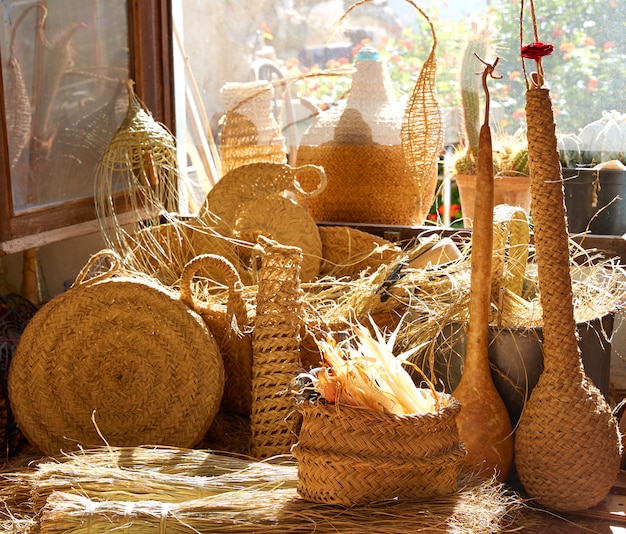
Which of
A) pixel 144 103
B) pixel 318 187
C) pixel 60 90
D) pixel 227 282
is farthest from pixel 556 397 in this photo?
pixel 144 103

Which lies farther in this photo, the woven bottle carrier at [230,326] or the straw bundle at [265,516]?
the woven bottle carrier at [230,326]

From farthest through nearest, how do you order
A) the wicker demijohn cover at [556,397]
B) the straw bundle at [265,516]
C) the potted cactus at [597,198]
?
1. the potted cactus at [597,198]
2. the wicker demijohn cover at [556,397]
3. the straw bundle at [265,516]

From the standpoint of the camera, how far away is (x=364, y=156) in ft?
11.0

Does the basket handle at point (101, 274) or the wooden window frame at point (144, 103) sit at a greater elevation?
the wooden window frame at point (144, 103)

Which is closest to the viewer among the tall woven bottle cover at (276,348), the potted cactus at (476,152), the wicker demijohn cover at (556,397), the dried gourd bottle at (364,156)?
the wicker demijohn cover at (556,397)

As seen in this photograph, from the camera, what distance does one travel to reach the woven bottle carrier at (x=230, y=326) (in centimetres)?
251

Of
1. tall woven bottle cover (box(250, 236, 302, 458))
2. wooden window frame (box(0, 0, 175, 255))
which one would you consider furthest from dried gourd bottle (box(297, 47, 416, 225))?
tall woven bottle cover (box(250, 236, 302, 458))

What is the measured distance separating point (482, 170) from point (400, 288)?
57 centimetres

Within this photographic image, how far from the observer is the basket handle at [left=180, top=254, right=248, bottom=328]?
250 cm

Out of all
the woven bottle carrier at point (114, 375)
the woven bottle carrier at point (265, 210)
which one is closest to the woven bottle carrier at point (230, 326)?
the woven bottle carrier at point (114, 375)

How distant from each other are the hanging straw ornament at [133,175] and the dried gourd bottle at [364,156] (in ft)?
1.84

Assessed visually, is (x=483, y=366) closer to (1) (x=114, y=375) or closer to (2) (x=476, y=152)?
(1) (x=114, y=375)

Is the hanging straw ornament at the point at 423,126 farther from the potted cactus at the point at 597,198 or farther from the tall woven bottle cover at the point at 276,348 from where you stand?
the tall woven bottle cover at the point at 276,348

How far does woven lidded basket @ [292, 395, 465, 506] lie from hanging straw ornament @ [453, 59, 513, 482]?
0.38 meters
